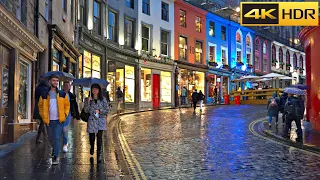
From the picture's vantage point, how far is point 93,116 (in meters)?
8.23

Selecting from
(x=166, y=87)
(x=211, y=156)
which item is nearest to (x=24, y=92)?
(x=211, y=156)

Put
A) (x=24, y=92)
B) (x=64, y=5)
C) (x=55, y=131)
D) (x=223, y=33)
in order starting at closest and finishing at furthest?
(x=55, y=131), (x=24, y=92), (x=64, y=5), (x=223, y=33)

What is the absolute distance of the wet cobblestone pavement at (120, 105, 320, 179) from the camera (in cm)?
771

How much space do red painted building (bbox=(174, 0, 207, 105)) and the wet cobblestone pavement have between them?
22.2 metres

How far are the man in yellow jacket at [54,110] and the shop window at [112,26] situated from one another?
21193 millimetres

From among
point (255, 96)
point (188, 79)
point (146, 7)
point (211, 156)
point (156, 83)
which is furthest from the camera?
point (188, 79)

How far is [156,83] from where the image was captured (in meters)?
34.5

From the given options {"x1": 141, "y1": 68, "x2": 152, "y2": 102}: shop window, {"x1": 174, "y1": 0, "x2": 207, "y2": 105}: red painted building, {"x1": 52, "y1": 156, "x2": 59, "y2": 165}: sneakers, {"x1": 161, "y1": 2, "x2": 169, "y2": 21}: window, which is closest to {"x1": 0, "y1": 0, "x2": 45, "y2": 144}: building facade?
{"x1": 52, "y1": 156, "x2": 59, "y2": 165}: sneakers

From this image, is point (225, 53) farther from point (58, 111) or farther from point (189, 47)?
point (58, 111)

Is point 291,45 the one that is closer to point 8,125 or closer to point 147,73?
point 147,73

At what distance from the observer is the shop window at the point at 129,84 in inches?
Result: 1219

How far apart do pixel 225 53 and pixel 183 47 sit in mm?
7792

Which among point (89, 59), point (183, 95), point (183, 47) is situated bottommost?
point (183, 95)

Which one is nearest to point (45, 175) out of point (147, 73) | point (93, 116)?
point (93, 116)
